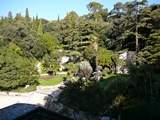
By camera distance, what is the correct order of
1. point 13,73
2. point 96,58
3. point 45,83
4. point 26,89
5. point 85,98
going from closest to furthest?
1. point 85,98
2. point 13,73
3. point 26,89
4. point 45,83
5. point 96,58

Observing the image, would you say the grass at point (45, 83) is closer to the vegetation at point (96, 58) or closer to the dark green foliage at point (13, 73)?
the vegetation at point (96, 58)

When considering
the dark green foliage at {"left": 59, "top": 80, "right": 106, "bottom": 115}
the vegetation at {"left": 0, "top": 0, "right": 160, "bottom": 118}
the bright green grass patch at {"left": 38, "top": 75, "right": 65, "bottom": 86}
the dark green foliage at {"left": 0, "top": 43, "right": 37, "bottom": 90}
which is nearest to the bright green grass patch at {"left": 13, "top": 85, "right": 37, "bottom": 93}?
the vegetation at {"left": 0, "top": 0, "right": 160, "bottom": 118}

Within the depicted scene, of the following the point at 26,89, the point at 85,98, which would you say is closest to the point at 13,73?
the point at 26,89

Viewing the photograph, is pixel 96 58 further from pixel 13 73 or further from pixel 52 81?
pixel 13 73

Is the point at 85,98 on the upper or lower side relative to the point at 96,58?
lower

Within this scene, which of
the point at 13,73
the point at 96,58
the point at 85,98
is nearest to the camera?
the point at 85,98

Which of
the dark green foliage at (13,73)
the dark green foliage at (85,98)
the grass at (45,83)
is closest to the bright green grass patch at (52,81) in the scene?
the grass at (45,83)

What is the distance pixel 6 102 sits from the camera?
31781 millimetres

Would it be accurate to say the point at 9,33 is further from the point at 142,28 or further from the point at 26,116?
the point at 26,116

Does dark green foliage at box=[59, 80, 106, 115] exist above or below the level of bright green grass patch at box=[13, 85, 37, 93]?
above

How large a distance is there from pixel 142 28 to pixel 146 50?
5.78 m

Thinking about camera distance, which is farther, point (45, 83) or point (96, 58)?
point (96, 58)

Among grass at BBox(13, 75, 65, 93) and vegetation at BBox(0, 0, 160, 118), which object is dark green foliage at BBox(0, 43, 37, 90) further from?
grass at BBox(13, 75, 65, 93)

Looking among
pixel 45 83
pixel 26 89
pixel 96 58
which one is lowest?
pixel 26 89
